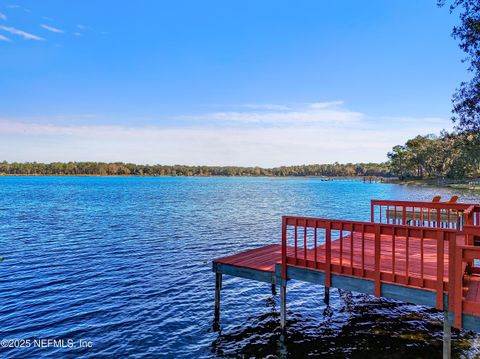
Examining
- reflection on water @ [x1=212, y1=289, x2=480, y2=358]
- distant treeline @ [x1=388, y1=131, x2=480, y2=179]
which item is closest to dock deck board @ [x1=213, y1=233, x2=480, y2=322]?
reflection on water @ [x1=212, y1=289, x2=480, y2=358]

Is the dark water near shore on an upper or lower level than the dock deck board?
lower

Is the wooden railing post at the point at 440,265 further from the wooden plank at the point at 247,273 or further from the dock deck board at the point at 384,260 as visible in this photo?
the wooden plank at the point at 247,273

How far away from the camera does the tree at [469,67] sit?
43.0 feet

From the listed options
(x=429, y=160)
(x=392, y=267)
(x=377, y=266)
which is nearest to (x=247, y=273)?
(x=377, y=266)

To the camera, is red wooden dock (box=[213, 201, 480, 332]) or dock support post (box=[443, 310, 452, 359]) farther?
dock support post (box=[443, 310, 452, 359])

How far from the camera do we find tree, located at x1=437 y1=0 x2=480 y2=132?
516 inches

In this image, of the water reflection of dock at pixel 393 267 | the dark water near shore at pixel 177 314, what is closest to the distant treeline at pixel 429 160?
the dark water near shore at pixel 177 314

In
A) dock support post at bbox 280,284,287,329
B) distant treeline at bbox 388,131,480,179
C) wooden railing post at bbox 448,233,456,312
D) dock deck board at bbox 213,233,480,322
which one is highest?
A: distant treeline at bbox 388,131,480,179

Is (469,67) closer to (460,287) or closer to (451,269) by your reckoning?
(451,269)

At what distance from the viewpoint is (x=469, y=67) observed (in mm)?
14203

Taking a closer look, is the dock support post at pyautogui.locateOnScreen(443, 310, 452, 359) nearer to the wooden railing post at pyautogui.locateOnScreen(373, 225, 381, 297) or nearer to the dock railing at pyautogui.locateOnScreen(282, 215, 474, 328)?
the dock railing at pyautogui.locateOnScreen(282, 215, 474, 328)

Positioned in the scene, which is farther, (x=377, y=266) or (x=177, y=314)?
(x=177, y=314)

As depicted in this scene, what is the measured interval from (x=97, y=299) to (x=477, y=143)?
1881 cm

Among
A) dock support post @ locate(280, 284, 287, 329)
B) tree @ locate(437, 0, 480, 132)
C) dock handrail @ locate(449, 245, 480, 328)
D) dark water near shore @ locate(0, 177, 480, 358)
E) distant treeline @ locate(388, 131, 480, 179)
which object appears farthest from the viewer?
distant treeline @ locate(388, 131, 480, 179)
